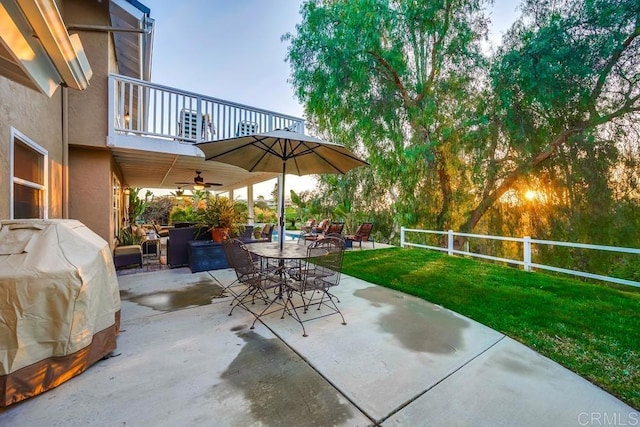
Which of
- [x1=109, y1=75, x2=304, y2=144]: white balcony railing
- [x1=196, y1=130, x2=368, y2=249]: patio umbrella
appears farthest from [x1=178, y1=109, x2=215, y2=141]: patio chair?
[x1=196, y1=130, x2=368, y2=249]: patio umbrella

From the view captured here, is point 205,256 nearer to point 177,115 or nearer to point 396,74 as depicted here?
point 177,115

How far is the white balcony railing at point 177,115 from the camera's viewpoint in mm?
5308

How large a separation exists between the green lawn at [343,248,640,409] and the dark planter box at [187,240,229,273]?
2976 millimetres

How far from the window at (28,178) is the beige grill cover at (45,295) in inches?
45.4

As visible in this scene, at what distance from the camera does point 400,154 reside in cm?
907

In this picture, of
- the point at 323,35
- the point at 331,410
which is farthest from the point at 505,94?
the point at 331,410

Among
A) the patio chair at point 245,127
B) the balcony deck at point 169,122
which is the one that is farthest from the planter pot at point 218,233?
the patio chair at point 245,127

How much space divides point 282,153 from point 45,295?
125 inches

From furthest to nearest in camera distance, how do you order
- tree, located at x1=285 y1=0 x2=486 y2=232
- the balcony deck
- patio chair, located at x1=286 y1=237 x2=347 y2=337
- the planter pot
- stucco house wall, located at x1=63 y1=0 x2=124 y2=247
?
tree, located at x1=285 y1=0 x2=486 y2=232 → the planter pot → the balcony deck → stucco house wall, located at x1=63 y1=0 x2=124 y2=247 → patio chair, located at x1=286 y1=237 x2=347 y2=337

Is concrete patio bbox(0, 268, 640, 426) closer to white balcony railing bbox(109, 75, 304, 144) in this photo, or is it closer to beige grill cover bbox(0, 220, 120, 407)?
beige grill cover bbox(0, 220, 120, 407)

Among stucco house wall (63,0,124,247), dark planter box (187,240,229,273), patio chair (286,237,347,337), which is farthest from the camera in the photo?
dark planter box (187,240,229,273)

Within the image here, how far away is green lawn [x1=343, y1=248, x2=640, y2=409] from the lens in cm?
259

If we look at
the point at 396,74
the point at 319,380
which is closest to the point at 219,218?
the point at 319,380

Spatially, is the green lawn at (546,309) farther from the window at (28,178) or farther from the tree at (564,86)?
the window at (28,178)
